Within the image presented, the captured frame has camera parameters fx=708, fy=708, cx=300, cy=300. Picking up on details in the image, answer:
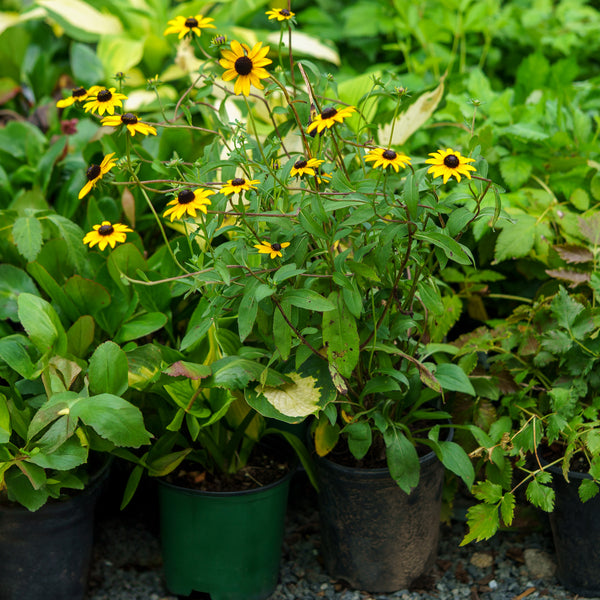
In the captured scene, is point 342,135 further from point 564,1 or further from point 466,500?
point 564,1

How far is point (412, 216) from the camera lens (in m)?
1.11

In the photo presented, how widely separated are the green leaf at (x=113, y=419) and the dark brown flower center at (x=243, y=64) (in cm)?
61

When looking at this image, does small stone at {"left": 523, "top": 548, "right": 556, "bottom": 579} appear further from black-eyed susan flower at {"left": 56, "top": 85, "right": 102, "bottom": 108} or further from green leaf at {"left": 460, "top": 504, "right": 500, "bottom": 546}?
black-eyed susan flower at {"left": 56, "top": 85, "right": 102, "bottom": 108}

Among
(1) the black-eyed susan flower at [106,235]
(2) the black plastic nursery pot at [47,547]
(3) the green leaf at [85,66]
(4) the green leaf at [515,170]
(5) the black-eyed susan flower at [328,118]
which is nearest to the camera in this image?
(5) the black-eyed susan flower at [328,118]

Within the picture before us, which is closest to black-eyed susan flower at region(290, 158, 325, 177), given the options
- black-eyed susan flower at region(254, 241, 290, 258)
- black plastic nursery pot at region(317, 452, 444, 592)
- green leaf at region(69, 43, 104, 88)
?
black-eyed susan flower at region(254, 241, 290, 258)

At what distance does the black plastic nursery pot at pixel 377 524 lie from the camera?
141 cm

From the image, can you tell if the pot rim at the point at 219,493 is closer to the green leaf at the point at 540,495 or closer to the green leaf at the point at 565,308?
the green leaf at the point at 540,495

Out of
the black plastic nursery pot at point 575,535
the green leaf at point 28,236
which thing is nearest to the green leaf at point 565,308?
the black plastic nursery pot at point 575,535

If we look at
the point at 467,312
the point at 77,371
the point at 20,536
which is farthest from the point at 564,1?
the point at 20,536

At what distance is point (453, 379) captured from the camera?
4.61 ft

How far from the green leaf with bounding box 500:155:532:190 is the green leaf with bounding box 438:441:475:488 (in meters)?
0.72

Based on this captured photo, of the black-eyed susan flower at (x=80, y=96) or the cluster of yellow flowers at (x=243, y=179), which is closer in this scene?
the cluster of yellow flowers at (x=243, y=179)

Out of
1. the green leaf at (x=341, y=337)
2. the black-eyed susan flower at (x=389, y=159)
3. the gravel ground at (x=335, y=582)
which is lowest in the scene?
the gravel ground at (x=335, y=582)

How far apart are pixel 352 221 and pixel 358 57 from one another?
1.87m
